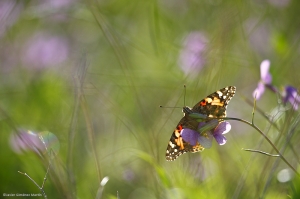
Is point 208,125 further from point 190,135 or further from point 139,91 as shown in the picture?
point 139,91

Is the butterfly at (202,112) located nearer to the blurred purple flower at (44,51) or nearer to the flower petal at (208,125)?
the flower petal at (208,125)

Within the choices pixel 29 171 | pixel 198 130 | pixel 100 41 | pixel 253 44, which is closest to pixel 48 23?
pixel 100 41

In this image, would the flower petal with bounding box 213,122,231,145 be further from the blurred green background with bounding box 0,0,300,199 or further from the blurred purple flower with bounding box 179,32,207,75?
the blurred purple flower with bounding box 179,32,207,75

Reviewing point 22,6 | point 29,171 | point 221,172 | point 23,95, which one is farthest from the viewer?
point 22,6

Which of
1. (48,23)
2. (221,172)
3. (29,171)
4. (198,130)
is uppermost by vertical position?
(48,23)

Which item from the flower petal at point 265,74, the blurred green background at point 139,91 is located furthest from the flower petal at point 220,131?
the flower petal at point 265,74

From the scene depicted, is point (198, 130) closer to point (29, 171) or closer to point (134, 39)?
point (29, 171)
